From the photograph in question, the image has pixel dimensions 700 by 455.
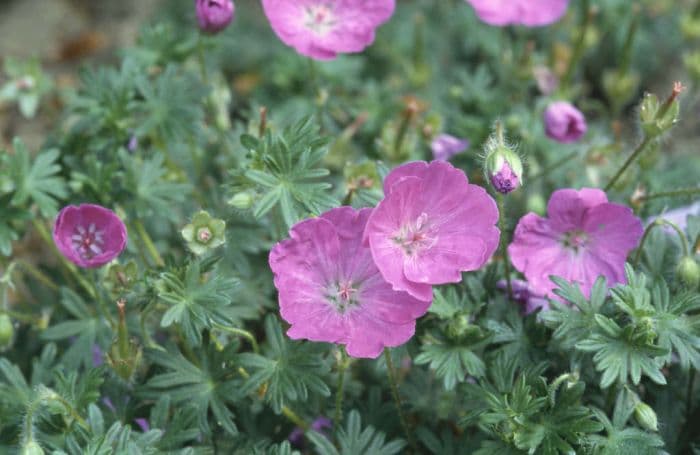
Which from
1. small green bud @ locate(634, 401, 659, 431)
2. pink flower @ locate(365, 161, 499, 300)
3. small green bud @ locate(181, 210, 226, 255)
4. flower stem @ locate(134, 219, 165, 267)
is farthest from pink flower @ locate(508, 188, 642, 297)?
flower stem @ locate(134, 219, 165, 267)

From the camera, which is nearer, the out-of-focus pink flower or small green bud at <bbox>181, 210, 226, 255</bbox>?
small green bud at <bbox>181, 210, 226, 255</bbox>

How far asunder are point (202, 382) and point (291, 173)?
56 centimetres

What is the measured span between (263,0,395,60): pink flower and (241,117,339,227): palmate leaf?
1.35ft

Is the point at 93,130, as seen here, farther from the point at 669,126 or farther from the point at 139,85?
the point at 669,126

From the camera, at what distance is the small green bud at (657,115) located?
2059 millimetres

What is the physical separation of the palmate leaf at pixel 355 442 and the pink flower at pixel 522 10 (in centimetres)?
153

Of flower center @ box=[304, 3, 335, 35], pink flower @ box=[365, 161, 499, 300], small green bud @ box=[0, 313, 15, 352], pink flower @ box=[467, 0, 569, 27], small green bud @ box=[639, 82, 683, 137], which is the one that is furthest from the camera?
pink flower @ box=[467, 0, 569, 27]

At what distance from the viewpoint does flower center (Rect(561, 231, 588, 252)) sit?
215 cm

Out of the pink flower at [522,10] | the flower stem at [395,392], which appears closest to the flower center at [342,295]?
the flower stem at [395,392]

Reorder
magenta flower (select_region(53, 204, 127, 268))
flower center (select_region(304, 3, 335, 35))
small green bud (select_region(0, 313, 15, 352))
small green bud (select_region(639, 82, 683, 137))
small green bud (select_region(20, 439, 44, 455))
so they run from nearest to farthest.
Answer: small green bud (select_region(20, 439, 44, 455))
magenta flower (select_region(53, 204, 127, 268))
small green bud (select_region(639, 82, 683, 137))
small green bud (select_region(0, 313, 15, 352))
flower center (select_region(304, 3, 335, 35))

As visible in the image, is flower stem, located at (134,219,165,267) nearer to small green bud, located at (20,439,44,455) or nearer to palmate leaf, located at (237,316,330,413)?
palmate leaf, located at (237,316,330,413)

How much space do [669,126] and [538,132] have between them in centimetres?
85

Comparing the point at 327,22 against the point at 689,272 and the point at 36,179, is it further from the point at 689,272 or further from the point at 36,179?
the point at 689,272

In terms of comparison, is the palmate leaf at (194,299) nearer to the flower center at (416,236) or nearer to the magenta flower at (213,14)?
the flower center at (416,236)
